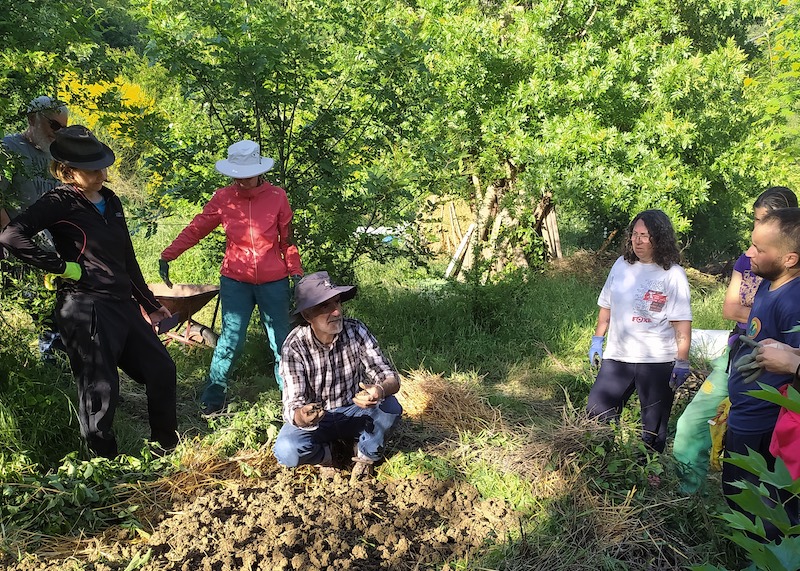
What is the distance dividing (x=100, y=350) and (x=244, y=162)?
1638mm

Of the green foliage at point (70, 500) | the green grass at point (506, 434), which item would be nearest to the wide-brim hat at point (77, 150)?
the green grass at point (506, 434)

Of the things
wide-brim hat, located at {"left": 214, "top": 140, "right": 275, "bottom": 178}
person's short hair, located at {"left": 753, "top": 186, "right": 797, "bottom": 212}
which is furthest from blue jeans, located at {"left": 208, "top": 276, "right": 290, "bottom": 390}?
person's short hair, located at {"left": 753, "top": 186, "right": 797, "bottom": 212}

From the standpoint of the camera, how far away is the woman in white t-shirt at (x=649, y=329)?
3516mm

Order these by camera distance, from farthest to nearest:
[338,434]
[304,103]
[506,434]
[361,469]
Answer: [304,103], [506,434], [338,434], [361,469]

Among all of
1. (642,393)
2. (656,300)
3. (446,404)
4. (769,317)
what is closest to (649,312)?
(656,300)

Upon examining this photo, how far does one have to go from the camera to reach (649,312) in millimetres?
3543

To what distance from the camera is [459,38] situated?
7727 mm

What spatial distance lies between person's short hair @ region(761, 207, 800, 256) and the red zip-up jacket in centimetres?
306

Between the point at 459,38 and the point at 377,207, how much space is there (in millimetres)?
3516

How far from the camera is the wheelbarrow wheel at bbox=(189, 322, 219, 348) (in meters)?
5.74

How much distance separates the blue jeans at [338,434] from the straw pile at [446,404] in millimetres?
658

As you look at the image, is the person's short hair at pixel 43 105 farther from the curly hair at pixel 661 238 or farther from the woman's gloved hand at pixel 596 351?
the woman's gloved hand at pixel 596 351

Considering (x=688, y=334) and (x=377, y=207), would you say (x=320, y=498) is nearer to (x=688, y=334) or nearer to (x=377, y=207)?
(x=688, y=334)

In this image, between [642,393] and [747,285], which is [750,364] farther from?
[642,393]
